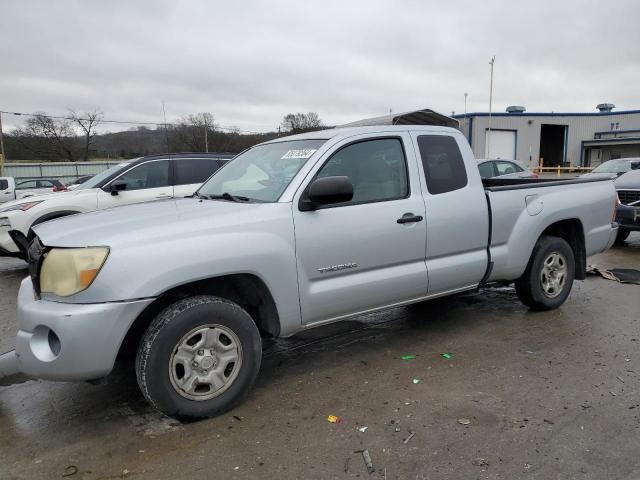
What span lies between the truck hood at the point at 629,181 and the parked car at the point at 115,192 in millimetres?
7340

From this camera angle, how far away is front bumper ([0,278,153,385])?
277cm

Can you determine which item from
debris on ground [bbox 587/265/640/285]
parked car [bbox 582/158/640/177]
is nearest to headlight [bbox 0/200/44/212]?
debris on ground [bbox 587/265/640/285]

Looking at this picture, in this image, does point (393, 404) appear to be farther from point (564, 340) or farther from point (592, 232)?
point (592, 232)

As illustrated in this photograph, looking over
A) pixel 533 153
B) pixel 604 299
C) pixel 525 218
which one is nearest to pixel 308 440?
pixel 525 218

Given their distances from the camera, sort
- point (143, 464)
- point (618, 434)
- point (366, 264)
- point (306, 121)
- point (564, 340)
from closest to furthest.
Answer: point (143, 464), point (618, 434), point (366, 264), point (564, 340), point (306, 121)

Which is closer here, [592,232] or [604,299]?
[592,232]

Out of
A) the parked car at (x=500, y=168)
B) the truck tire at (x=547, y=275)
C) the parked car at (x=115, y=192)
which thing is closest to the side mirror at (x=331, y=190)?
the truck tire at (x=547, y=275)

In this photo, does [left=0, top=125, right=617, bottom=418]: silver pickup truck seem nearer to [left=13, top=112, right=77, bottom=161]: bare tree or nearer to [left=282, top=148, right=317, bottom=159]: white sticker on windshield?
[left=282, top=148, right=317, bottom=159]: white sticker on windshield

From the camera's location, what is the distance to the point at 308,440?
9.66ft

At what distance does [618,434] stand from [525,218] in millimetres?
2244

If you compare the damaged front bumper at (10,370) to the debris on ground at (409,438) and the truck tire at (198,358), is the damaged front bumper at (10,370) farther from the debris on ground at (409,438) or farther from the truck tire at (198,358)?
the debris on ground at (409,438)

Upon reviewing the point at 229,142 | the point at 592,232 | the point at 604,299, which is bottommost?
the point at 604,299

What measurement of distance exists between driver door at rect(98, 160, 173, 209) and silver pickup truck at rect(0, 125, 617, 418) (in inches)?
147

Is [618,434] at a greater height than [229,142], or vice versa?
[229,142]
